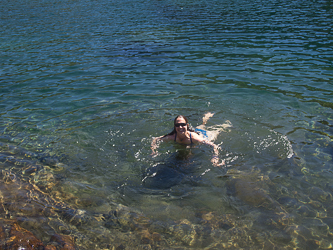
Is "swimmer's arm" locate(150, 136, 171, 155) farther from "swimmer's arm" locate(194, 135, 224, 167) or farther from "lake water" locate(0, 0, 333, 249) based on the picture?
"swimmer's arm" locate(194, 135, 224, 167)

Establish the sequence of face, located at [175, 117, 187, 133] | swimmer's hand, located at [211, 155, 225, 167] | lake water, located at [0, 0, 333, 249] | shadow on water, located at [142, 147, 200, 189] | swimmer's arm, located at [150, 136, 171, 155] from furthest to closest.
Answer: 1. swimmer's arm, located at [150, 136, 171, 155]
2. face, located at [175, 117, 187, 133]
3. swimmer's hand, located at [211, 155, 225, 167]
4. shadow on water, located at [142, 147, 200, 189]
5. lake water, located at [0, 0, 333, 249]

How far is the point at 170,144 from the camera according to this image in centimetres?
840

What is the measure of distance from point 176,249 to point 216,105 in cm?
659

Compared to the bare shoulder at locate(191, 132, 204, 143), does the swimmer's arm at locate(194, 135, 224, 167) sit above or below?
below

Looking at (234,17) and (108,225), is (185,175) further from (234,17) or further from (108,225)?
(234,17)

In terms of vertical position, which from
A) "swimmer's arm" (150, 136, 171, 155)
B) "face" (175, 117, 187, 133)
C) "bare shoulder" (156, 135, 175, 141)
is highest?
"face" (175, 117, 187, 133)

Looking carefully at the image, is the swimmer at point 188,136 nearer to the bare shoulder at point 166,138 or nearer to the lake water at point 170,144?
the bare shoulder at point 166,138

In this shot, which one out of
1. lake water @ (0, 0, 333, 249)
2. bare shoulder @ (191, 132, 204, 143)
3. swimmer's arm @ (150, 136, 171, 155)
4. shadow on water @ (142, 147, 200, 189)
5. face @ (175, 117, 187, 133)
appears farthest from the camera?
swimmer's arm @ (150, 136, 171, 155)

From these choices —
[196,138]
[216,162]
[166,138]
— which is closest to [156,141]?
[166,138]

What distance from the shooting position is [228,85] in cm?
1210

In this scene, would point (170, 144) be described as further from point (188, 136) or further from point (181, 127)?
point (181, 127)

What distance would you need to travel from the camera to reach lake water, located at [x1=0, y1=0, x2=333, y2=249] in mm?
5355

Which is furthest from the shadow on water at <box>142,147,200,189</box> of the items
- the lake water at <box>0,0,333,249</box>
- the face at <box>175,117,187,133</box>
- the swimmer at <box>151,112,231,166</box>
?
the face at <box>175,117,187,133</box>

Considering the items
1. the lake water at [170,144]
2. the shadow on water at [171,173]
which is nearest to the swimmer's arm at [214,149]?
the lake water at [170,144]
